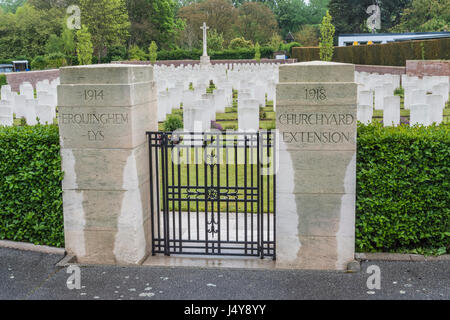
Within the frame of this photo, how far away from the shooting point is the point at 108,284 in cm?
497

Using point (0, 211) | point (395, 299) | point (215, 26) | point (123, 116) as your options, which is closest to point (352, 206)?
point (395, 299)

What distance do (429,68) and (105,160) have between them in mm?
20403

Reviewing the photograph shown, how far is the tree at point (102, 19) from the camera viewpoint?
50.0m

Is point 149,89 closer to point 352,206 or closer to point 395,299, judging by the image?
point 352,206

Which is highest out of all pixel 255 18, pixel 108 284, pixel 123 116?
pixel 255 18

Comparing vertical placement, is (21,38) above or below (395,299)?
above

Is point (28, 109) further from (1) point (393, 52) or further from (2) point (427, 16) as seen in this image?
(2) point (427, 16)

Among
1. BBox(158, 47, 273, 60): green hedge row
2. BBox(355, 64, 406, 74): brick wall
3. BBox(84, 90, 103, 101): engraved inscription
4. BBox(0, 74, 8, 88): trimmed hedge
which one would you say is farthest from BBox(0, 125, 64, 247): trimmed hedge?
BBox(158, 47, 273, 60): green hedge row

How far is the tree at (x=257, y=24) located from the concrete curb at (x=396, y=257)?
227 ft

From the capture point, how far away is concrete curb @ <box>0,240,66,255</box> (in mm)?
5750

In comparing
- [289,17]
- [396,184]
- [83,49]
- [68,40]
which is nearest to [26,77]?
[83,49]

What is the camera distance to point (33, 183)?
5.74m

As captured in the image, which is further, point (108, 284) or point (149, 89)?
point (149, 89)

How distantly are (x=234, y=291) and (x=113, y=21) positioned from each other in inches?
1960
